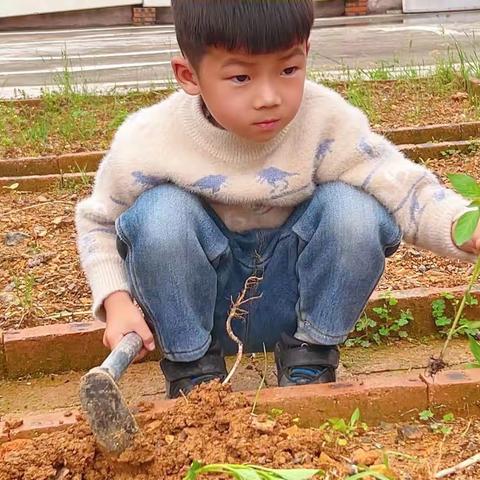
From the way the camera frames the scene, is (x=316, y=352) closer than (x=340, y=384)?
No

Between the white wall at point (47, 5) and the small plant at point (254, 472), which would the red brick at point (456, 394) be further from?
the white wall at point (47, 5)

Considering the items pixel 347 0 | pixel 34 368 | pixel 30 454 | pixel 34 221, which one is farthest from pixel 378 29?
pixel 30 454

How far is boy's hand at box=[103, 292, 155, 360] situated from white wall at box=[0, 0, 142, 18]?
13311 mm

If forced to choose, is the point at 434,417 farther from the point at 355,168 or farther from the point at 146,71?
the point at 146,71

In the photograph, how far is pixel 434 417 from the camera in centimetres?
192

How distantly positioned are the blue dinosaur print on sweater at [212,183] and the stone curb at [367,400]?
1.61 feet

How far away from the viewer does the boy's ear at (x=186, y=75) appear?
1949 millimetres

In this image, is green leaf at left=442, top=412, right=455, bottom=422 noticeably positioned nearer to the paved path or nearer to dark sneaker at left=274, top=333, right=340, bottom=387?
dark sneaker at left=274, top=333, right=340, bottom=387

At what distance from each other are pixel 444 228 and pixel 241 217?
50 centimetres

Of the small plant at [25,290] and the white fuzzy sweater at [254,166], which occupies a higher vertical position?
the white fuzzy sweater at [254,166]

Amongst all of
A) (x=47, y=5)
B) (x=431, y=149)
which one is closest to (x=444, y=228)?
(x=431, y=149)

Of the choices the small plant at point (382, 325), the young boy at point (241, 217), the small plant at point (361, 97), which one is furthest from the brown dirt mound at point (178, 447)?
the small plant at point (361, 97)

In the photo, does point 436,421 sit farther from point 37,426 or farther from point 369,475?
point 37,426

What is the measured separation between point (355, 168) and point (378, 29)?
10.9 m
